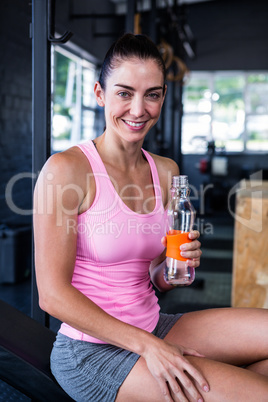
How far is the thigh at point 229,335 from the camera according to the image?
1168 millimetres

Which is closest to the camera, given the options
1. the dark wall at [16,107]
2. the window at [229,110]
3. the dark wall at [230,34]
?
the dark wall at [16,107]

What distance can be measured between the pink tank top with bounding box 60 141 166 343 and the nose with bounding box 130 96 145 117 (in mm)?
152

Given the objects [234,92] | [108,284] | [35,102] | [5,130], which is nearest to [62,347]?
[108,284]

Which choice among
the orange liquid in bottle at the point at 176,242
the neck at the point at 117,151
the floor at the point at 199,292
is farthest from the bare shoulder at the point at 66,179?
the floor at the point at 199,292

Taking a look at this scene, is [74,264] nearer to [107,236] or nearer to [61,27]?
[107,236]

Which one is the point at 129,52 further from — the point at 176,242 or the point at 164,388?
the point at 164,388

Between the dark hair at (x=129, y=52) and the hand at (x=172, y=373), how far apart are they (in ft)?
2.31

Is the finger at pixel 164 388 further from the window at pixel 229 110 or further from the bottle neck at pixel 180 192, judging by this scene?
the window at pixel 229 110

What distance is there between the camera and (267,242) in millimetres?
2719

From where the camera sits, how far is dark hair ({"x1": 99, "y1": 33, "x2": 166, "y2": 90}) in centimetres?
115

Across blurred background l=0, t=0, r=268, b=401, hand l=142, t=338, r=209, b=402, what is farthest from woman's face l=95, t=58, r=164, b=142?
hand l=142, t=338, r=209, b=402

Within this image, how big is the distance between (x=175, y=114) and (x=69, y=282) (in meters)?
6.63

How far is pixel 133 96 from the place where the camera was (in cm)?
116

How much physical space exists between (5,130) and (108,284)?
8.13 feet
